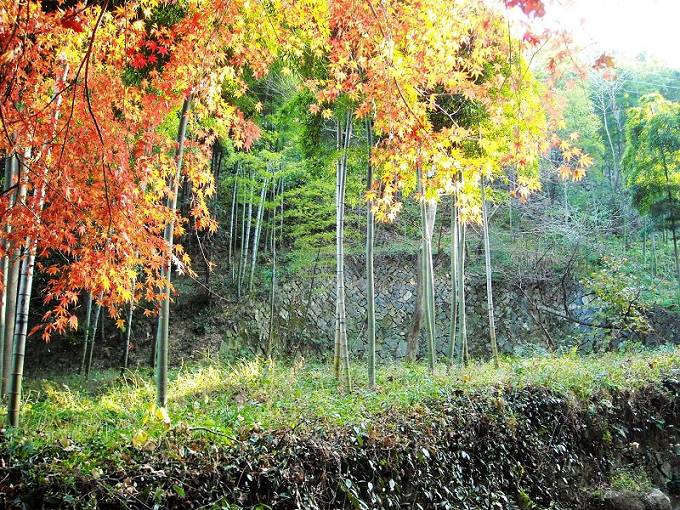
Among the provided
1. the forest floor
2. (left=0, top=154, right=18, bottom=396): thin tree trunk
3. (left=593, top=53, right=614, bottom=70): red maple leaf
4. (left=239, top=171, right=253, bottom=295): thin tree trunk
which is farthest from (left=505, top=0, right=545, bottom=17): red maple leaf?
(left=239, top=171, right=253, bottom=295): thin tree trunk

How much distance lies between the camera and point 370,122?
23.4 feet

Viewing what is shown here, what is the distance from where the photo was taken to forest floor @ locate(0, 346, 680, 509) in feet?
8.31

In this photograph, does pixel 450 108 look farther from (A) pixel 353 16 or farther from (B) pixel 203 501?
(B) pixel 203 501

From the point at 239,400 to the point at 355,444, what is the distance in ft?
12.2

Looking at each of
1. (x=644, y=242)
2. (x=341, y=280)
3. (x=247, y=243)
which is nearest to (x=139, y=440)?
(x=341, y=280)

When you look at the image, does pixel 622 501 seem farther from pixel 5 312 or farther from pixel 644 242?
pixel 644 242

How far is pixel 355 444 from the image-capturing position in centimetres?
350

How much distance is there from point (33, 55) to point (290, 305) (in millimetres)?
10609

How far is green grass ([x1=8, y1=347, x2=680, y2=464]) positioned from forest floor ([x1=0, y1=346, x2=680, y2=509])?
0.08ft

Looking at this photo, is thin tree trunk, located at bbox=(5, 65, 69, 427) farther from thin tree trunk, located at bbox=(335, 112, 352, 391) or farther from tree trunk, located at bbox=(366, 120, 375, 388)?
thin tree trunk, located at bbox=(335, 112, 352, 391)

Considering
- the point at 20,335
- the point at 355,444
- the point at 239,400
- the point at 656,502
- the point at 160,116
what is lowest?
the point at 656,502

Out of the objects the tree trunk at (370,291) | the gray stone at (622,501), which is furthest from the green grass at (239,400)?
the gray stone at (622,501)

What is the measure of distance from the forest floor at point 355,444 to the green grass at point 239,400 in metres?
0.02

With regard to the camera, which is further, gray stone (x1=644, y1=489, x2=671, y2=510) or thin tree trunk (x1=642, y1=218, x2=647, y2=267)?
thin tree trunk (x1=642, y1=218, x2=647, y2=267)
